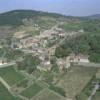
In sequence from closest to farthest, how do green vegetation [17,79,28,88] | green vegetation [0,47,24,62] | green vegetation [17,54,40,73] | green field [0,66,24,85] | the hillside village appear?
1. the hillside village
2. green vegetation [17,79,28,88]
3. green field [0,66,24,85]
4. green vegetation [17,54,40,73]
5. green vegetation [0,47,24,62]

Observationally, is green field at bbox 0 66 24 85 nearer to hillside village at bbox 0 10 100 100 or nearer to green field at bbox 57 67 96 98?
hillside village at bbox 0 10 100 100

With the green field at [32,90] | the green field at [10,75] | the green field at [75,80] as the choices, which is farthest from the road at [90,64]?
the green field at [32,90]

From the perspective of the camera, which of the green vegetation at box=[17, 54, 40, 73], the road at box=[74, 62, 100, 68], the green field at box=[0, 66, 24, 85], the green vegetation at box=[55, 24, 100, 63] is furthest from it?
the green vegetation at box=[55, 24, 100, 63]

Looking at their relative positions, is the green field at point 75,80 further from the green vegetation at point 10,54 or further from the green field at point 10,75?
the green vegetation at point 10,54

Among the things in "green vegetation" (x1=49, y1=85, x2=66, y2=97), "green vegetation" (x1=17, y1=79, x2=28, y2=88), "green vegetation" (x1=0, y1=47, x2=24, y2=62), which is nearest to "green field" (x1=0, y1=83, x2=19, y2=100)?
"green vegetation" (x1=17, y1=79, x2=28, y2=88)

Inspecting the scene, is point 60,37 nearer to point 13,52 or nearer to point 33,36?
point 33,36

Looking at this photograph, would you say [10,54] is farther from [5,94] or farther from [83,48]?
[5,94]

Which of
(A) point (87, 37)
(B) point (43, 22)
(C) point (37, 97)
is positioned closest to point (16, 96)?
(C) point (37, 97)
